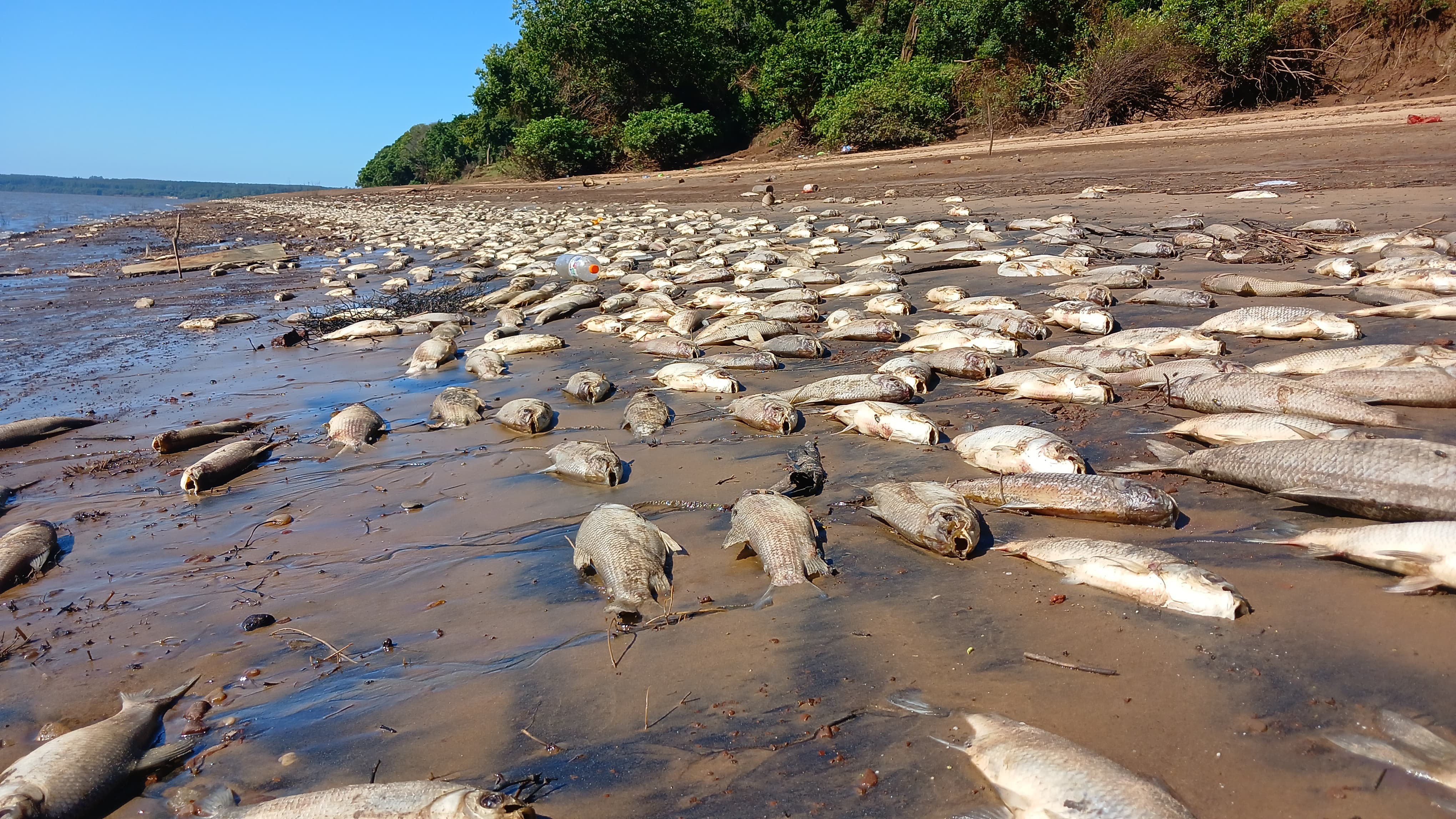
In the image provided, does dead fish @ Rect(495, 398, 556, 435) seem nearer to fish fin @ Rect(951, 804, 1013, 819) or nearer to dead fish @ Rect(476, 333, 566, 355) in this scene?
dead fish @ Rect(476, 333, 566, 355)

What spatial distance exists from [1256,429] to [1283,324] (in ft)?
7.65

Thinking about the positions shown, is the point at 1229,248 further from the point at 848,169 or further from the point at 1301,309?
the point at 848,169

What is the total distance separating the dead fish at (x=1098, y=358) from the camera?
5.98 meters

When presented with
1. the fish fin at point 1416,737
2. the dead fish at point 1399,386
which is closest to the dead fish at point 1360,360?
the dead fish at point 1399,386

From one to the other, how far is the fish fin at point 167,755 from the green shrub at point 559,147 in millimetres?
37028

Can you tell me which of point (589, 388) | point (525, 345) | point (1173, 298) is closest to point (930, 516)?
point (589, 388)

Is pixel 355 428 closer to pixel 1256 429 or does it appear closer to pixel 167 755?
pixel 167 755

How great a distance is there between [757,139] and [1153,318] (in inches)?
1199

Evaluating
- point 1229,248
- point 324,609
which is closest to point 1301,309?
point 1229,248

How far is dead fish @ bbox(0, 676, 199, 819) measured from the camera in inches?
109

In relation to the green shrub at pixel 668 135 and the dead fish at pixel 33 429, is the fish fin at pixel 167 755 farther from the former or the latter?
the green shrub at pixel 668 135

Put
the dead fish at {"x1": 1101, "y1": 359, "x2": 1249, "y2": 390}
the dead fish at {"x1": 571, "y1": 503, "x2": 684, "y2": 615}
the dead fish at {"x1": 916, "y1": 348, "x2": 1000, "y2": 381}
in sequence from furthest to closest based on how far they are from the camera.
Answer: the dead fish at {"x1": 916, "y1": 348, "x2": 1000, "y2": 381} → the dead fish at {"x1": 1101, "y1": 359, "x2": 1249, "y2": 390} → the dead fish at {"x1": 571, "y1": 503, "x2": 684, "y2": 615}

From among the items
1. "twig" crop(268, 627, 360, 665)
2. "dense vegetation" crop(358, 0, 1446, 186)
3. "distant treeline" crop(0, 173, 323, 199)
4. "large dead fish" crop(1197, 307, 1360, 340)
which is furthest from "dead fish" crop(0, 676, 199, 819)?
"distant treeline" crop(0, 173, 323, 199)

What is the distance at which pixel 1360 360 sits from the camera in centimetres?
523
